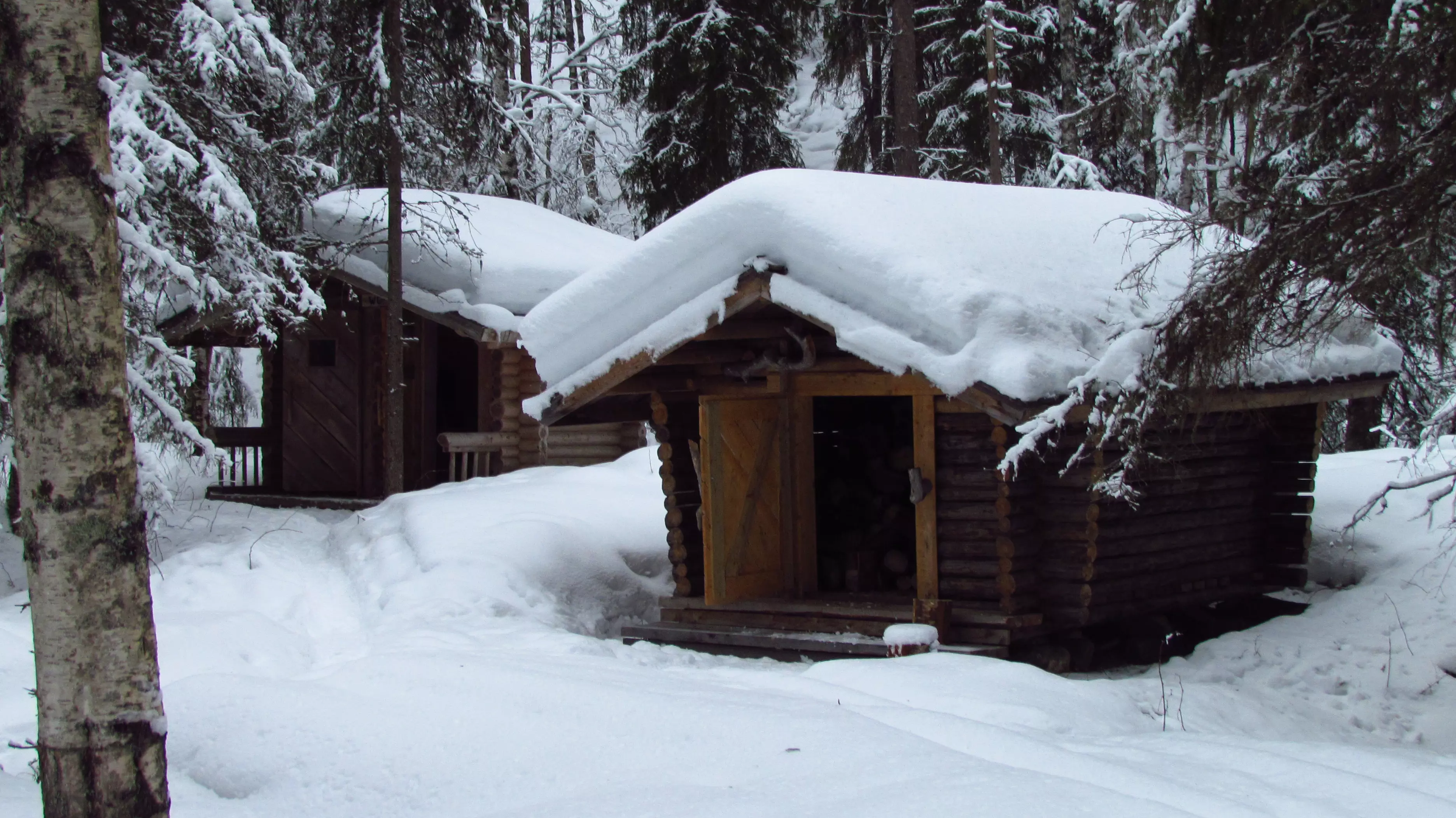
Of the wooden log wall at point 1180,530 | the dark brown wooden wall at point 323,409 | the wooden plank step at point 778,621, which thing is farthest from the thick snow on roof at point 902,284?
the dark brown wooden wall at point 323,409

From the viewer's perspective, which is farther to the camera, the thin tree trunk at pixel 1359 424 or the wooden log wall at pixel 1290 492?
the thin tree trunk at pixel 1359 424

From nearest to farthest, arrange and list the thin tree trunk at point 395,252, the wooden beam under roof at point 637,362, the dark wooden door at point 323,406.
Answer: the wooden beam under roof at point 637,362 → the thin tree trunk at point 395,252 → the dark wooden door at point 323,406

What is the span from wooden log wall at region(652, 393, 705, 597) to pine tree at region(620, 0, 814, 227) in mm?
10382

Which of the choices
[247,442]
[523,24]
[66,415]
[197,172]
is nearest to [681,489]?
[197,172]

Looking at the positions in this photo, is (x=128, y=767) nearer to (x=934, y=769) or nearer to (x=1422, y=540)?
(x=934, y=769)

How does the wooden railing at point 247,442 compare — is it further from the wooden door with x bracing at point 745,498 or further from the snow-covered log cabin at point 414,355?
the wooden door with x bracing at point 745,498

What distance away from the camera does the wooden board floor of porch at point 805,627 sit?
873cm

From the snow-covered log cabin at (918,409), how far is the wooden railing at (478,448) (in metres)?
5.11

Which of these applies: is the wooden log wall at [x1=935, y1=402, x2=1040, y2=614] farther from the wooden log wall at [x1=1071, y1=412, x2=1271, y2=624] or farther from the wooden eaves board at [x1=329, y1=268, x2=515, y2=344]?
the wooden eaves board at [x1=329, y1=268, x2=515, y2=344]

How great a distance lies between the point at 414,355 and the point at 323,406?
4.59 feet

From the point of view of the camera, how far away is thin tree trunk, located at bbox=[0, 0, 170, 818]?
3.78 metres

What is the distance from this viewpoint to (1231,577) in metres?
10.9

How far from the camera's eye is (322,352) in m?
17.0

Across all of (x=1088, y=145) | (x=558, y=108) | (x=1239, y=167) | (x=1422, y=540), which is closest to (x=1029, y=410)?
(x=1239, y=167)
